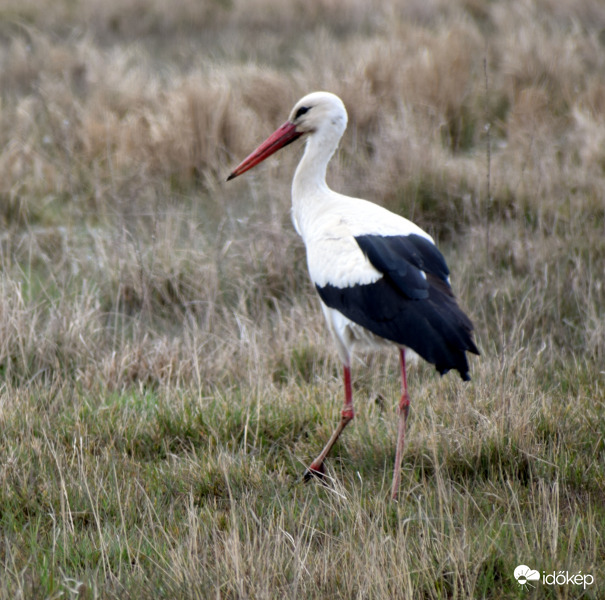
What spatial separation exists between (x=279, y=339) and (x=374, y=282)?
1284 millimetres

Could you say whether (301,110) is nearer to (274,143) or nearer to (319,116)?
(319,116)

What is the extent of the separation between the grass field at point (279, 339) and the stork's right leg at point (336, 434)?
92 millimetres

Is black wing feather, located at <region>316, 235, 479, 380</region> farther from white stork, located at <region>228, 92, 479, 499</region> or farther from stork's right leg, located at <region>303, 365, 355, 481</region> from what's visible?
stork's right leg, located at <region>303, 365, 355, 481</region>

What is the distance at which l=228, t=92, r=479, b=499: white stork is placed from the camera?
3.09 metres

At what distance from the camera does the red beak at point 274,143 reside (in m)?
4.12

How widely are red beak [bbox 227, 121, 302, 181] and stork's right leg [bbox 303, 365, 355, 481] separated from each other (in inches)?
48.1

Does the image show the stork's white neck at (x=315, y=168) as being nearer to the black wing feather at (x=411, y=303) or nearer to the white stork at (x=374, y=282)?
the white stork at (x=374, y=282)

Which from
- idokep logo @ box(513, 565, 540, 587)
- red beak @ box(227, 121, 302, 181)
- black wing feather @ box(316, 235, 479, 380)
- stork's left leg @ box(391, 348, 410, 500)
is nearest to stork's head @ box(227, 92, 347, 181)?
red beak @ box(227, 121, 302, 181)

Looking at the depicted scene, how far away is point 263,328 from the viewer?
15.5 ft

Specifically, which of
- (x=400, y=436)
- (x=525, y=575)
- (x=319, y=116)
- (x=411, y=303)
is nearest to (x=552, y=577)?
(x=525, y=575)

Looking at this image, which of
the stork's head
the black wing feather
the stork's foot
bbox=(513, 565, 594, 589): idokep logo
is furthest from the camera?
the stork's head

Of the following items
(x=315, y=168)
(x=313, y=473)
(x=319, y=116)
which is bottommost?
(x=313, y=473)

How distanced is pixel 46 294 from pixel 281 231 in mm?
1540

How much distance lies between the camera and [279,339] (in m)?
4.49
